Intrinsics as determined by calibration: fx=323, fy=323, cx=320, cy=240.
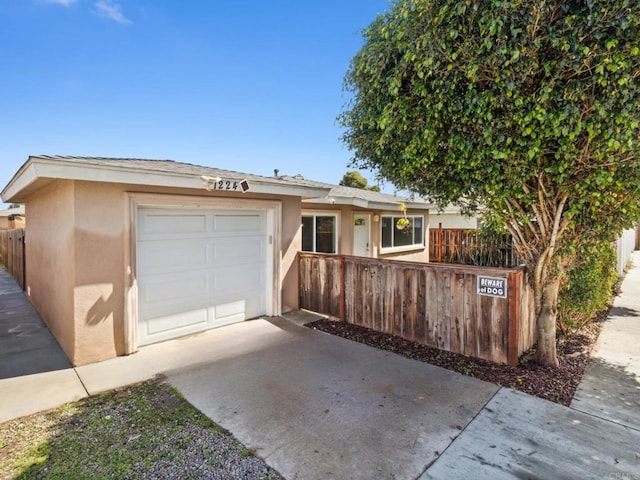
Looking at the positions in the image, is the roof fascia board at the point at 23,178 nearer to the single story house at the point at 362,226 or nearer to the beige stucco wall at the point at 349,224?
the single story house at the point at 362,226

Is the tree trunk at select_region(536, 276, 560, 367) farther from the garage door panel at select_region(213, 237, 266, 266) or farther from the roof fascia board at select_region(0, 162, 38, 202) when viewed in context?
the roof fascia board at select_region(0, 162, 38, 202)

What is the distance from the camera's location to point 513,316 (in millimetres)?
4207

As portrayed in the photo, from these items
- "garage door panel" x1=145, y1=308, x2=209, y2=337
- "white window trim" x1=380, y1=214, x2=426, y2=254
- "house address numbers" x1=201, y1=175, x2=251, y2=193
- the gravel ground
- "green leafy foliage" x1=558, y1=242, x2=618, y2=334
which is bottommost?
the gravel ground

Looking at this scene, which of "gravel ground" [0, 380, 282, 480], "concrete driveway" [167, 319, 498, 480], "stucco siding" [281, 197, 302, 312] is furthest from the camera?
"stucco siding" [281, 197, 302, 312]

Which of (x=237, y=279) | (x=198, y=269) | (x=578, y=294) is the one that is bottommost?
(x=578, y=294)

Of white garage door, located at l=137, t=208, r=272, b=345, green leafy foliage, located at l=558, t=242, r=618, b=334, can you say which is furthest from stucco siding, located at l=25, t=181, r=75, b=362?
green leafy foliage, located at l=558, t=242, r=618, b=334

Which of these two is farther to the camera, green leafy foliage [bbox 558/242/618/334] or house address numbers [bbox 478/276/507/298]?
green leafy foliage [bbox 558/242/618/334]

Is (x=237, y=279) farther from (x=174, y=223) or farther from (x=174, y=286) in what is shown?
(x=174, y=223)

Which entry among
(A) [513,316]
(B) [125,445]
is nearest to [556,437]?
(A) [513,316]

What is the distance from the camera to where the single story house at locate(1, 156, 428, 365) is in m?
4.34

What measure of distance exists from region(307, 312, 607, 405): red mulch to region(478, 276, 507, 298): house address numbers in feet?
3.09

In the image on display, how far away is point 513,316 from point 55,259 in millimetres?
6858

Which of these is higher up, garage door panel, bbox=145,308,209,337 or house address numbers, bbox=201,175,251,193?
house address numbers, bbox=201,175,251,193

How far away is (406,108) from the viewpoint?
12.4 ft
